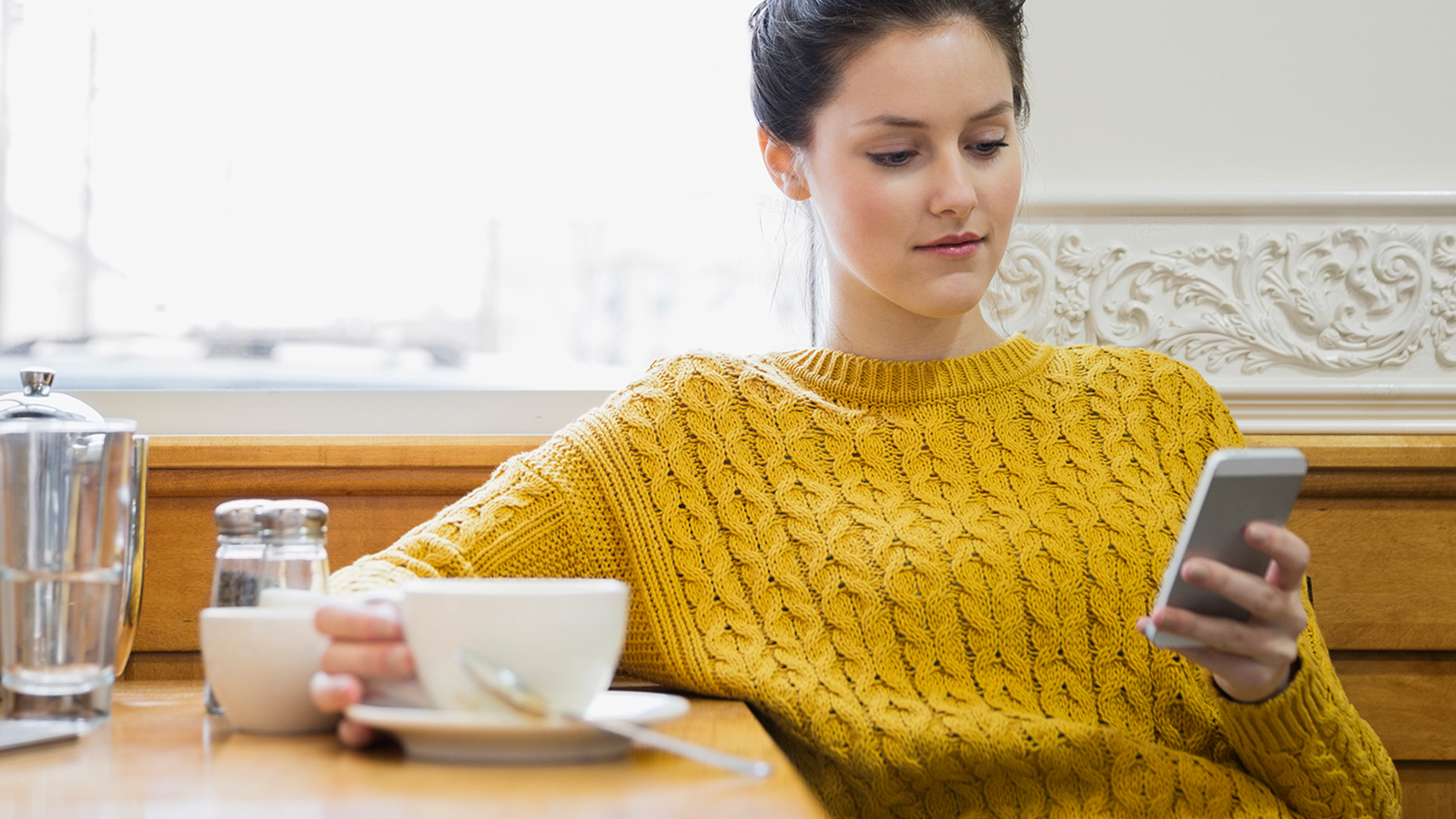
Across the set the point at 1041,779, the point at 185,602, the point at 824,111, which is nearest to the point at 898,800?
the point at 1041,779

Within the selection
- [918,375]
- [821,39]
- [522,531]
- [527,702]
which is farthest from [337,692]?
[821,39]

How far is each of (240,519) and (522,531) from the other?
282 mm

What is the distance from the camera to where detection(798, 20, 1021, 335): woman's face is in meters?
1.12

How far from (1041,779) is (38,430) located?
0.76m

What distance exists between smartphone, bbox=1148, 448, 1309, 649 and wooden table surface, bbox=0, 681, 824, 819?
0.98ft

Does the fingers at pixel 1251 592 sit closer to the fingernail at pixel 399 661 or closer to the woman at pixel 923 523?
the woman at pixel 923 523

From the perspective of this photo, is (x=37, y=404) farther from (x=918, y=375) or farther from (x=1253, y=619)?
(x=1253, y=619)

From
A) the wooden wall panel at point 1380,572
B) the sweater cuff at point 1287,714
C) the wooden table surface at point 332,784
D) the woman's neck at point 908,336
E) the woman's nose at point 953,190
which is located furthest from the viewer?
the wooden wall panel at point 1380,572

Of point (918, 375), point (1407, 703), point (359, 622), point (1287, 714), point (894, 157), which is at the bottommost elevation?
point (1407, 703)

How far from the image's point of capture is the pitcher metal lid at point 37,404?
38.3 inches

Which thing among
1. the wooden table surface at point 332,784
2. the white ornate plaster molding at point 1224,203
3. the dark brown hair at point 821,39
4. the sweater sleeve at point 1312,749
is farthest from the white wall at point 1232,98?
the wooden table surface at point 332,784

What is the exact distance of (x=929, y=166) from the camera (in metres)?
1.12

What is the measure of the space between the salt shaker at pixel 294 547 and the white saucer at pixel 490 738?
207mm

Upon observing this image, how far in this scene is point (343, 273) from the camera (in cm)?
153
